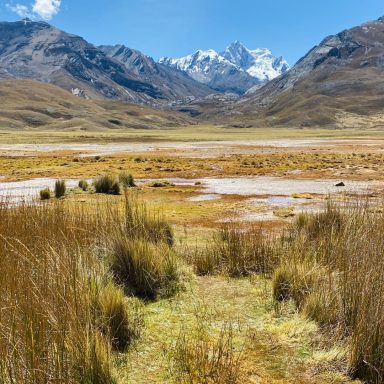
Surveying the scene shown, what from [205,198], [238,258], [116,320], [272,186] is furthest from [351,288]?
[272,186]

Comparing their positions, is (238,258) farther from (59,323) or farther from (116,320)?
(59,323)

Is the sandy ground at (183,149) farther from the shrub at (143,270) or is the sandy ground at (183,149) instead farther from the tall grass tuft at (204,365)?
the tall grass tuft at (204,365)

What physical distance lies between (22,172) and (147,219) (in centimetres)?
2648

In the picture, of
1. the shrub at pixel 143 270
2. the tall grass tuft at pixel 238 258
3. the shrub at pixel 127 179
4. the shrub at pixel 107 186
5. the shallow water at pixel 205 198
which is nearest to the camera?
the shrub at pixel 143 270

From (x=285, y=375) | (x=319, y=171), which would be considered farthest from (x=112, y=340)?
(x=319, y=171)

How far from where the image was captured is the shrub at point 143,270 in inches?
254

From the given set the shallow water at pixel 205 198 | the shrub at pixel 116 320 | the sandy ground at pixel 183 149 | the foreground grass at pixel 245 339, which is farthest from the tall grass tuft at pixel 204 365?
the sandy ground at pixel 183 149

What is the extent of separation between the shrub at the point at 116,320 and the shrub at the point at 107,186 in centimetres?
1615

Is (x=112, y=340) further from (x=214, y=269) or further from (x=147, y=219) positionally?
(x=147, y=219)

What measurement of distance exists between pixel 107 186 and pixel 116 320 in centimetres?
1682

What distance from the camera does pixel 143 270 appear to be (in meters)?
6.45

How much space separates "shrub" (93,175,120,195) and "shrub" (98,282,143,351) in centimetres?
1615

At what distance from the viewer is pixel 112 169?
3506 cm

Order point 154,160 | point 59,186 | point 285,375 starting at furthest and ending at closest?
point 154,160, point 59,186, point 285,375
